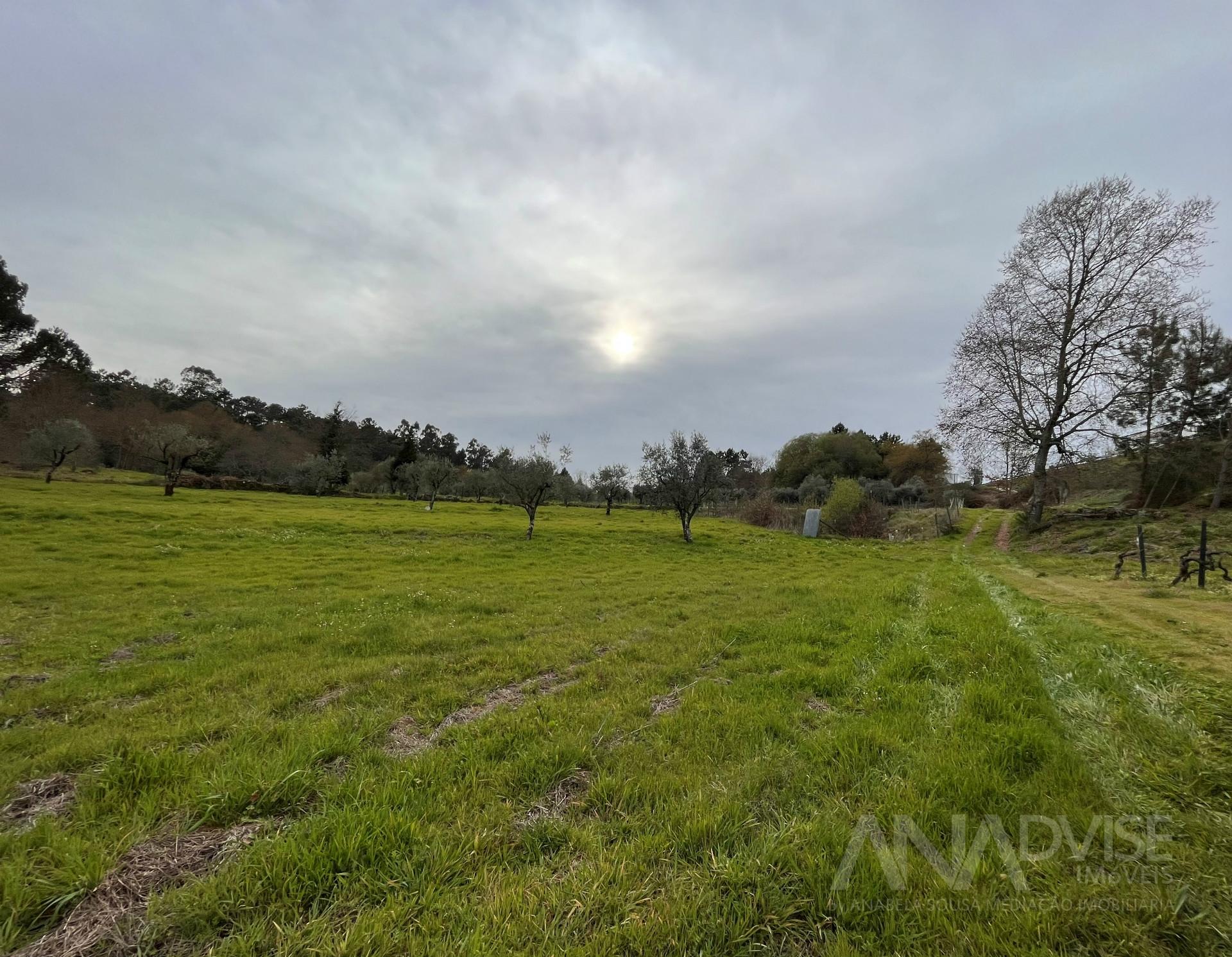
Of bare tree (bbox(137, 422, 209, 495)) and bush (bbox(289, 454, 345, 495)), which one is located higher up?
bare tree (bbox(137, 422, 209, 495))

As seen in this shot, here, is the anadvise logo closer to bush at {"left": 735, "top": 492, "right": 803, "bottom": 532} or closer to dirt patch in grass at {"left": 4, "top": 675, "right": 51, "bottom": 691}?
dirt patch in grass at {"left": 4, "top": 675, "right": 51, "bottom": 691}

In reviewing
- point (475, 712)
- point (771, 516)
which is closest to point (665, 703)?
point (475, 712)

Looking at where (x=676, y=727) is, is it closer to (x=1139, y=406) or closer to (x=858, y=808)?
(x=858, y=808)

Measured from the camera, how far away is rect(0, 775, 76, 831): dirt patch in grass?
10.7 ft

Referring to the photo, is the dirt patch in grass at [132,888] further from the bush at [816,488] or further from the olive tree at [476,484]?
the bush at [816,488]

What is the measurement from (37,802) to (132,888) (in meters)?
1.93

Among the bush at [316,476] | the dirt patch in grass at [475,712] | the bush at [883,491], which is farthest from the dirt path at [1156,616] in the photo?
the bush at [316,476]

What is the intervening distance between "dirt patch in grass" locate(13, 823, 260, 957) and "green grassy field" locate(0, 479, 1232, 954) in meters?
0.02

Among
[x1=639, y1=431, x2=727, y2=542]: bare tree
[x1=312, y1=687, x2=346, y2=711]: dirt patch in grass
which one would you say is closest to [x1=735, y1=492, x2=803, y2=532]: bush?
[x1=639, y1=431, x2=727, y2=542]: bare tree

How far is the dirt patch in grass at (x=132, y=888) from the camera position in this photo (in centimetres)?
222

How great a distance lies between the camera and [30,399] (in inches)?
2356

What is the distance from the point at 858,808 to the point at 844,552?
26917 mm

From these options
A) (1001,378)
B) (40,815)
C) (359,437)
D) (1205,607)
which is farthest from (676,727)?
(359,437)

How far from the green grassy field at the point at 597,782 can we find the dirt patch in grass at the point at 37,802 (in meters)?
0.03
